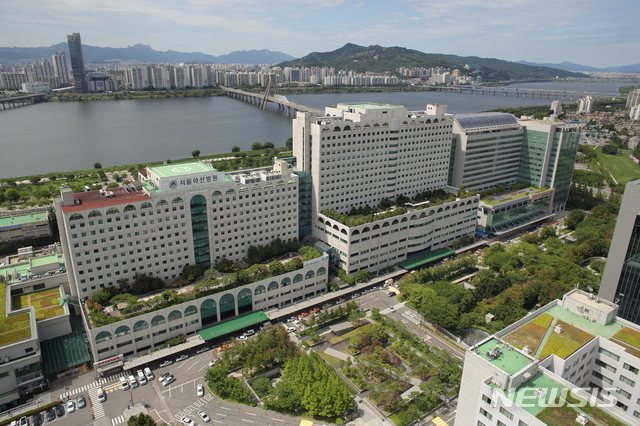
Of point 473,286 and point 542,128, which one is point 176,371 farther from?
point 542,128

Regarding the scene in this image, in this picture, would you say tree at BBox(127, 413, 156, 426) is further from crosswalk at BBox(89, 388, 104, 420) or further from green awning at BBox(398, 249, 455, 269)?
green awning at BBox(398, 249, 455, 269)

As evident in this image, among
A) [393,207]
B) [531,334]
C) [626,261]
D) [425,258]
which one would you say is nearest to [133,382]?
[531,334]

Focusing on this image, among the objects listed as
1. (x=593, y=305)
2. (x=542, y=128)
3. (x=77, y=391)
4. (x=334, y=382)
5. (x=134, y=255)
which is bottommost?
(x=77, y=391)

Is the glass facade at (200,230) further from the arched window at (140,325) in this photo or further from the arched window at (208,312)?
the arched window at (140,325)

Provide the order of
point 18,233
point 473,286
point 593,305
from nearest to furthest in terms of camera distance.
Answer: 1. point 593,305
2. point 473,286
3. point 18,233

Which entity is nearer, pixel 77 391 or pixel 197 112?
pixel 77 391

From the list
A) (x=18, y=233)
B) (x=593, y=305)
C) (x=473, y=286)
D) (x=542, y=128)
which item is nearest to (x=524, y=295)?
(x=473, y=286)
